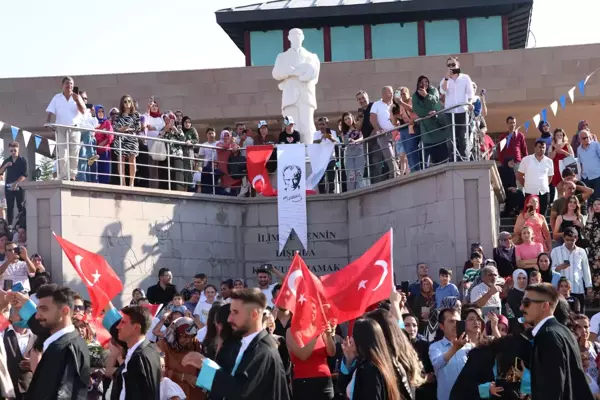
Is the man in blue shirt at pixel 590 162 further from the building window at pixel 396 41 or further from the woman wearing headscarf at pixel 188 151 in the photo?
the building window at pixel 396 41

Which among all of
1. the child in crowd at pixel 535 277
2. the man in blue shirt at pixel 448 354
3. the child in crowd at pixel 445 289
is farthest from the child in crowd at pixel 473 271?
the man in blue shirt at pixel 448 354

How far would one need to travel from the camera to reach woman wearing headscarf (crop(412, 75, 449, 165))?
800 inches

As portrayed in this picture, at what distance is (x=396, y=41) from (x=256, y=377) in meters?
26.6

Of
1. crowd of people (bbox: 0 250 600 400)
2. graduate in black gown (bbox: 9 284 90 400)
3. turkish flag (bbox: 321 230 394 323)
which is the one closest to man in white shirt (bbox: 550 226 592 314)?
crowd of people (bbox: 0 250 600 400)

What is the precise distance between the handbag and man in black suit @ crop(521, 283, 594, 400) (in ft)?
41.8

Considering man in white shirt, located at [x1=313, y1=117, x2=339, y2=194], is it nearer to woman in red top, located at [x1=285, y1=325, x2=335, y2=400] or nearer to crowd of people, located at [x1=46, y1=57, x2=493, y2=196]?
crowd of people, located at [x1=46, y1=57, x2=493, y2=196]

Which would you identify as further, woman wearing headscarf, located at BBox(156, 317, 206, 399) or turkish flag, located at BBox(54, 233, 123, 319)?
turkish flag, located at BBox(54, 233, 123, 319)

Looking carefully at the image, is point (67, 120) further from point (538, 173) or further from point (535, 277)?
point (535, 277)

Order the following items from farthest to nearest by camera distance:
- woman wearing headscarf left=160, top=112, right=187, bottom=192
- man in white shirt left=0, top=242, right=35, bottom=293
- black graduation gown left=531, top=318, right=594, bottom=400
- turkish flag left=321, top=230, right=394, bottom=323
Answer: woman wearing headscarf left=160, top=112, right=187, bottom=192 < man in white shirt left=0, top=242, right=35, bottom=293 < turkish flag left=321, top=230, right=394, bottom=323 < black graduation gown left=531, top=318, right=594, bottom=400

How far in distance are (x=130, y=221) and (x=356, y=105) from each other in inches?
411

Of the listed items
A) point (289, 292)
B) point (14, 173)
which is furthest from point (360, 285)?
point (14, 173)

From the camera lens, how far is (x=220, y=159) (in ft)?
75.6

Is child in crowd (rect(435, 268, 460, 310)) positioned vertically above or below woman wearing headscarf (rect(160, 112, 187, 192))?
below

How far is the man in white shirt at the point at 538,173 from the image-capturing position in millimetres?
21516
